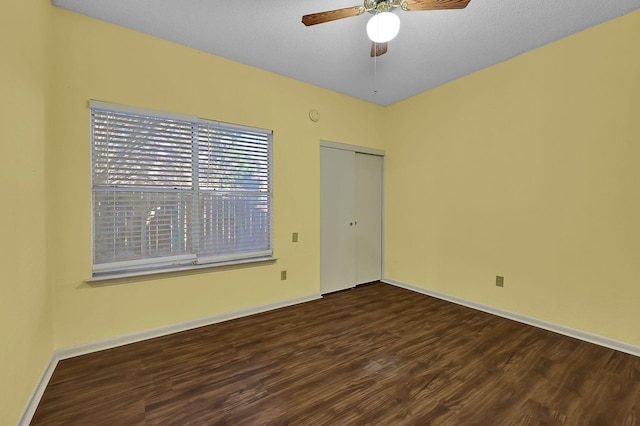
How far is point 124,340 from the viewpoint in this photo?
2.43 meters

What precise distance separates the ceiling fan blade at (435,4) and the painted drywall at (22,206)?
2311 mm

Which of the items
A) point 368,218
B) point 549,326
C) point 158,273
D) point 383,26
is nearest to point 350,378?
point 158,273

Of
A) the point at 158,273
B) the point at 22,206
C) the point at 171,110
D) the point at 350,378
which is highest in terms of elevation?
the point at 171,110

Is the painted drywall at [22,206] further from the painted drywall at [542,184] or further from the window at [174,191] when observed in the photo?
the painted drywall at [542,184]

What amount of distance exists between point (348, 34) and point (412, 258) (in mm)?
3042

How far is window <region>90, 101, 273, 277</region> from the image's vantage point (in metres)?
2.40

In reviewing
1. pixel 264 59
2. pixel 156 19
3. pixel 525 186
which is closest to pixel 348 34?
pixel 264 59

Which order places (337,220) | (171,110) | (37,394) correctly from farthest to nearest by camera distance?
(337,220), (171,110), (37,394)

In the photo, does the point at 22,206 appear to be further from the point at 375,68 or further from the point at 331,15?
the point at 375,68

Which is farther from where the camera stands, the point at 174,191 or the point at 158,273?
the point at 174,191

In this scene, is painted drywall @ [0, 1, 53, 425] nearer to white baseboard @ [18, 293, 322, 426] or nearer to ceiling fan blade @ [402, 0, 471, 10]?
white baseboard @ [18, 293, 322, 426]

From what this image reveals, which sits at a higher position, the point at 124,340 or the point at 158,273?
the point at 158,273

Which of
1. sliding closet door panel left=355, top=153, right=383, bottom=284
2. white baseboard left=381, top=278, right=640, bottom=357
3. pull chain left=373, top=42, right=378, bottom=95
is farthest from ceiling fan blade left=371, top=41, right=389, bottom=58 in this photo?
white baseboard left=381, top=278, right=640, bottom=357

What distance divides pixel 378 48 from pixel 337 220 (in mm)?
2205
